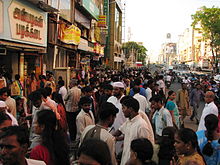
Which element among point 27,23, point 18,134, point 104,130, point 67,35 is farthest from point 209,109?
point 67,35

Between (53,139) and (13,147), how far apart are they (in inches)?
25.1

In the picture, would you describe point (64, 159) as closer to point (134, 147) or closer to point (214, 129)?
point (134, 147)

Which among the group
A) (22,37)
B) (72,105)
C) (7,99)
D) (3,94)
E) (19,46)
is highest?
(22,37)

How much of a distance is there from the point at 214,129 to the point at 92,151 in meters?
2.63

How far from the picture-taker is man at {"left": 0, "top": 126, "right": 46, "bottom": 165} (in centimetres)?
275

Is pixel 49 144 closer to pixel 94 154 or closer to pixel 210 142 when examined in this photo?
pixel 94 154

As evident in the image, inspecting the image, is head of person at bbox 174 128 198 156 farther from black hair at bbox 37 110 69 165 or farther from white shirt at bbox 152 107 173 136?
white shirt at bbox 152 107 173 136

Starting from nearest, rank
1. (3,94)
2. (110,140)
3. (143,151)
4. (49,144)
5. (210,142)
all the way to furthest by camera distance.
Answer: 1. (143,151)
2. (49,144)
3. (110,140)
4. (210,142)
5. (3,94)

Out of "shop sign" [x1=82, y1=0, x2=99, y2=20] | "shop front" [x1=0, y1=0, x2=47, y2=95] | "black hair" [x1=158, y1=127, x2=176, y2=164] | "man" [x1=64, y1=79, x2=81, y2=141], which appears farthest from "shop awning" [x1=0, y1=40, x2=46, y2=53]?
"shop sign" [x1=82, y1=0, x2=99, y2=20]

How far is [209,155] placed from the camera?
4098 mm

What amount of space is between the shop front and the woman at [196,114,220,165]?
877 centimetres

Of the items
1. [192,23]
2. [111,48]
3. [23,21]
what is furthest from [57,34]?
[111,48]

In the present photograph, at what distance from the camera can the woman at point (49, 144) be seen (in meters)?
3.24

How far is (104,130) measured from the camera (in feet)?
13.4
